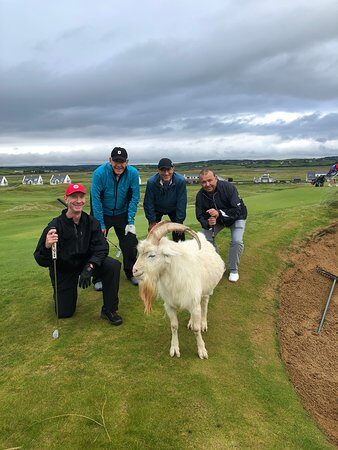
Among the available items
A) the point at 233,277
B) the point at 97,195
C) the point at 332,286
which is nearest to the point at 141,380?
the point at 97,195

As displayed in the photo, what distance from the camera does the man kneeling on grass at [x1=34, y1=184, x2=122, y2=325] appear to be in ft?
25.1

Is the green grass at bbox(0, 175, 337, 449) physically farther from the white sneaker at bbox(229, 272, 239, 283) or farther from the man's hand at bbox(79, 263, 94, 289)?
the man's hand at bbox(79, 263, 94, 289)

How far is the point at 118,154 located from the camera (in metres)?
8.66

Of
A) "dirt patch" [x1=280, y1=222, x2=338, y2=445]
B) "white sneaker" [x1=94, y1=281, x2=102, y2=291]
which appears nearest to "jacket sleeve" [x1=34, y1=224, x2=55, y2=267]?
"white sneaker" [x1=94, y1=281, x2=102, y2=291]

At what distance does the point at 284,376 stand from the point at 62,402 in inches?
159

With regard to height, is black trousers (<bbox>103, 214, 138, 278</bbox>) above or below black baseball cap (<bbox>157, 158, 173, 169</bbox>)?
below

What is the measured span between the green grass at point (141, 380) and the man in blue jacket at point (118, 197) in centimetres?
126

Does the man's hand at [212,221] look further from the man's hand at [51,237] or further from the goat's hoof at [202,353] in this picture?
the man's hand at [51,237]

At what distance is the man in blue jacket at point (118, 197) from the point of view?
29.4ft

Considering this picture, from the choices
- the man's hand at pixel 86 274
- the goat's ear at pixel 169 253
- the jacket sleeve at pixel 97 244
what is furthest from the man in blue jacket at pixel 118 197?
the goat's ear at pixel 169 253

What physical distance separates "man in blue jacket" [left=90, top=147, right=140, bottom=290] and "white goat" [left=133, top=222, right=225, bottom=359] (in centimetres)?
272

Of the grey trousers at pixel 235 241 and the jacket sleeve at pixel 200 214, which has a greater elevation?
the jacket sleeve at pixel 200 214

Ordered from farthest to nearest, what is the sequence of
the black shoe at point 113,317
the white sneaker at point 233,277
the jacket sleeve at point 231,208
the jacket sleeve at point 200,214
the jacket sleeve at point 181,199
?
1. the white sneaker at point 233,277
2. the jacket sleeve at point 200,214
3. the jacket sleeve at point 231,208
4. the jacket sleeve at point 181,199
5. the black shoe at point 113,317

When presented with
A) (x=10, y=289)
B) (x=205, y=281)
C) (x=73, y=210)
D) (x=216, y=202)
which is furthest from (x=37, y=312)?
(x=216, y=202)
